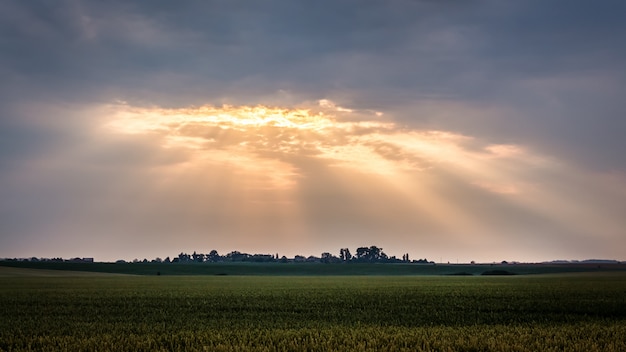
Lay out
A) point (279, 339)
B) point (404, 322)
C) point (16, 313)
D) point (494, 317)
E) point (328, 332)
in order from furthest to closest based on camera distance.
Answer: point (16, 313)
point (494, 317)
point (404, 322)
point (328, 332)
point (279, 339)

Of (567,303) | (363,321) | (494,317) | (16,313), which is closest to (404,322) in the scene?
(363,321)

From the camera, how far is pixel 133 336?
2067 centimetres

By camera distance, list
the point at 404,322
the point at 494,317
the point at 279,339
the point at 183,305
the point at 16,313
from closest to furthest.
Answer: the point at 279,339, the point at 404,322, the point at 494,317, the point at 16,313, the point at 183,305

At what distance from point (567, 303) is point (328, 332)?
24998 mm

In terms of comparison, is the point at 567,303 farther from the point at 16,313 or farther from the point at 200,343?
the point at 16,313

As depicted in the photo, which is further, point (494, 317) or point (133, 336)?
point (494, 317)

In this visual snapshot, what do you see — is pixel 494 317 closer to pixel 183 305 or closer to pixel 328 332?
pixel 328 332

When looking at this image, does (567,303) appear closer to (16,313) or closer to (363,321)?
(363,321)

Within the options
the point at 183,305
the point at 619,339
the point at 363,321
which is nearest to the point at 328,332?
the point at 363,321

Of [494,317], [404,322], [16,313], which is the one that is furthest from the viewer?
[16,313]

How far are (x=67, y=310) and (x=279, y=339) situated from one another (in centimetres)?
1935

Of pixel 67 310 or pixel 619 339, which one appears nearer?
pixel 619 339

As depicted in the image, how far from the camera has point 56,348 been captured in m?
18.4

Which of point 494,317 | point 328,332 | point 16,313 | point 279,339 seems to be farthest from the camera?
point 16,313
